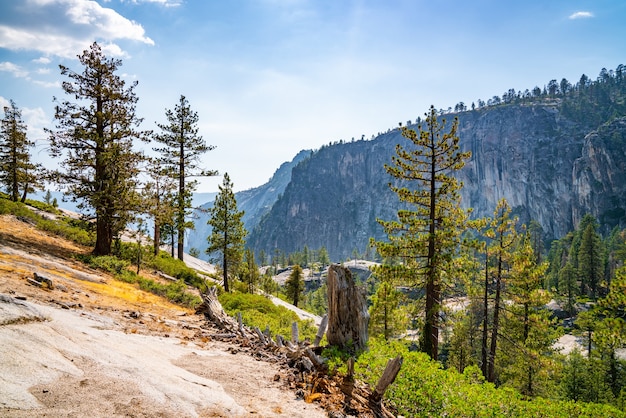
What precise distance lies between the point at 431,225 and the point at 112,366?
12.4 metres

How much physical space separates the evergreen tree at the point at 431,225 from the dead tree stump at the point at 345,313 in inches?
187

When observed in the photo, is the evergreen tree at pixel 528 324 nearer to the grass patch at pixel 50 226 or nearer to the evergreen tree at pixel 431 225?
the evergreen tree at pixel 431 225

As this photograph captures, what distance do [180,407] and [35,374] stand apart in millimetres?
1765

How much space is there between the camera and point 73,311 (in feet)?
25.4

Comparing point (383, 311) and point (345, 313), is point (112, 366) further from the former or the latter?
point (383, 311)

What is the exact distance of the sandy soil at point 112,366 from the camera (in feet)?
13.3

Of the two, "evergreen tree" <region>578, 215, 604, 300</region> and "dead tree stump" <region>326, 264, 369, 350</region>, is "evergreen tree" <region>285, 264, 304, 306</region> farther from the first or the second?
"evergreen tree" <region>578, 215, 604, 300</region>

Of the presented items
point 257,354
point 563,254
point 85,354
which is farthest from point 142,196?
point 563,254

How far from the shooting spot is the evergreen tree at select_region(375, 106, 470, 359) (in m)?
14.0

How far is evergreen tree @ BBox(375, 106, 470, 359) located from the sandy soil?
8.40m

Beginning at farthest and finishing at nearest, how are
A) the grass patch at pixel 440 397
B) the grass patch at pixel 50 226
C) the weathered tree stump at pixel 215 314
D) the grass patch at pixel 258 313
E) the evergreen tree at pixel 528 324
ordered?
the evergreen tree at pixel 528 324 < the grass patch at pixel 50 226 < the grass patch at pixel 258 313 < the weathered tree stump at pixel 215 314 < the grass patch at pixel 440 397

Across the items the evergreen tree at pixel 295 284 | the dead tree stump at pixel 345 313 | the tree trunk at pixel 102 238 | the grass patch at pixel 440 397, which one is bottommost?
the evergreen tree at pixel 295 284

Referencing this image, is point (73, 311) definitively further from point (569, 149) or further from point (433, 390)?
point (569, 149)

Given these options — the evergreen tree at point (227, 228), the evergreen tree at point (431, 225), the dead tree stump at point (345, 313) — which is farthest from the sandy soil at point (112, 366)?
the evergreen tree at point (227, 228)
